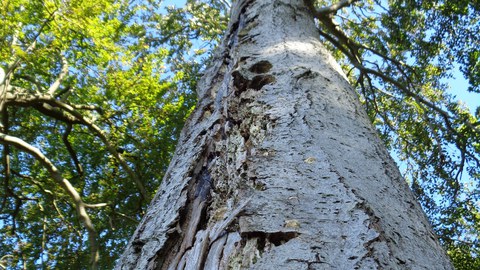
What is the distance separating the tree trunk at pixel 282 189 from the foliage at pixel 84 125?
387 cm

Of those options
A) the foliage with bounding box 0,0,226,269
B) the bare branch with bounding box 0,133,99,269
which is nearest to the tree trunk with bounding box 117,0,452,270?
the bare branch with bounding box 0,133,99,269

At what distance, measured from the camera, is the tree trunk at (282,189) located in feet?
2.25

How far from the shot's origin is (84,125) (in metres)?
5.59

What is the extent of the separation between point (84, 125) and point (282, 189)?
5.25 m

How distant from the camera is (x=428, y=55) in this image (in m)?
6.61

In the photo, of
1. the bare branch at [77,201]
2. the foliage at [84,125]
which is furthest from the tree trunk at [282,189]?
the foliage at [84,125]

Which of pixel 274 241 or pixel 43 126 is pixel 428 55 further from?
pixel 274 241

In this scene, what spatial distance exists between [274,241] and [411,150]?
6.76 metres

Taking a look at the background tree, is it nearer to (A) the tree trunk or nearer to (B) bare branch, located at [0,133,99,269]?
(B) bare branch, located at [0,133,99,269]

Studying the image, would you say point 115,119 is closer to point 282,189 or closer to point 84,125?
point 84,125

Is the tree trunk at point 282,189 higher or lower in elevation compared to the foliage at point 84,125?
lower

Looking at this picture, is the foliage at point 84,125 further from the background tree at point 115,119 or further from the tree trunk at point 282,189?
the tree trunk at point 282,189

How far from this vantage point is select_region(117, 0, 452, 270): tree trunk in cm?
69

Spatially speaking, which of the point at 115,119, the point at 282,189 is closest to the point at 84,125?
the point at 115,119
